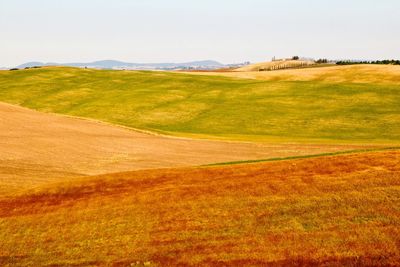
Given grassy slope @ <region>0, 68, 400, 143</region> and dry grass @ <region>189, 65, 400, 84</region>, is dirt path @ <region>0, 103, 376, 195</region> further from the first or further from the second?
dry grass @ <region>189, 65, 400, 84</region>

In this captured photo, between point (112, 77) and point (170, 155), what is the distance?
66356 mm

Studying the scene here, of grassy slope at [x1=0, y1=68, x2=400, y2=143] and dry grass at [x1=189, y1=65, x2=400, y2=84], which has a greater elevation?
dry grass at [x1=189, y1=65, x2=400, y2=84]

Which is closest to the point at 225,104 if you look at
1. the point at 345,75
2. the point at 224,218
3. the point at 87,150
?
the point at 345,75

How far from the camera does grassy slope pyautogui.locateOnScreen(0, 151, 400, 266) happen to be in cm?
1433

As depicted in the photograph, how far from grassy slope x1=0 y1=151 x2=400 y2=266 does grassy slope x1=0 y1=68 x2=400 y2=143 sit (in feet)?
93.6

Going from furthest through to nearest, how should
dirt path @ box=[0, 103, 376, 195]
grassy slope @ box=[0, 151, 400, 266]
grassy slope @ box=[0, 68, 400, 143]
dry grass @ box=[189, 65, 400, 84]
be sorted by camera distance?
dry grass @ box=[189, 65, 400, 84] < grassy slope @ box=[0, 68, 400, 143] < dirt path @ box=[0, 103, 376, 195] < grassy slope @ box=[0, 151, 400, 266]

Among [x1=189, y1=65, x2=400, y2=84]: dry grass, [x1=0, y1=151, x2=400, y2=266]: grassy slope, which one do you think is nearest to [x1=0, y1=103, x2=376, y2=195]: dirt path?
[x1=0, y1=151, x2=400, y2=266]: grassy slope

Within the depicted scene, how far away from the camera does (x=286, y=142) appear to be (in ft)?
149

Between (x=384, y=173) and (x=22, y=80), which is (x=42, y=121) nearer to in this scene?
(x=384, y=173)

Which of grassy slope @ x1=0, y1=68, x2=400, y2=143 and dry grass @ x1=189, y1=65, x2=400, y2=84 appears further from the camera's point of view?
dry grass @ x1=189, y1=65, x2=400, y2=84

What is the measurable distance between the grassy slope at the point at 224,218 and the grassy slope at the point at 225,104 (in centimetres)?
2854

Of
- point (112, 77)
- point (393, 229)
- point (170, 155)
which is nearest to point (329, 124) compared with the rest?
point (170, 155)

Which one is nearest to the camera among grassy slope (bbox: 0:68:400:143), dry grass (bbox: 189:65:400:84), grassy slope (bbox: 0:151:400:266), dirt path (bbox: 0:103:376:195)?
grassy slope (bbox: 0:151:400:266)

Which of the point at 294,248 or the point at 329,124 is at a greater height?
the point at 294,248
